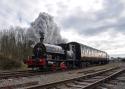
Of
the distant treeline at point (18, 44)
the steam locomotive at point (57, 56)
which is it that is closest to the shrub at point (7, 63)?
the distant treeline at point (18, 44)

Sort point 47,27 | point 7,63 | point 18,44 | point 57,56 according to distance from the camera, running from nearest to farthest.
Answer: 1. point 57,56
2. point 7,63
3. point 18,44
4. point 47,27

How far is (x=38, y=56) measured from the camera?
20.8 metres

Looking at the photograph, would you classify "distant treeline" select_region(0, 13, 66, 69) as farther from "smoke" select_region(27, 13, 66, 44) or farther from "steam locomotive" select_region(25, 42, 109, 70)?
"steam locomotive" select_region(25, 42, 109, 70)

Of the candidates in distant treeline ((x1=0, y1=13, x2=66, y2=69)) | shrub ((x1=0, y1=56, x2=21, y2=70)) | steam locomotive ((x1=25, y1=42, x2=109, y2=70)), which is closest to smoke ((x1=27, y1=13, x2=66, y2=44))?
distant treeline ((x1=0, y1=13, x2=66, y2=69))

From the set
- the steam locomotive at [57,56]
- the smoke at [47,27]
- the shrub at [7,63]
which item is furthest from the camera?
the smoke at [47,27]

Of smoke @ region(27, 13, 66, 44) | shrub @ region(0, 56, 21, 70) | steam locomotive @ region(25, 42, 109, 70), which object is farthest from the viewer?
smoke @ region(27, 13, 66, 44)

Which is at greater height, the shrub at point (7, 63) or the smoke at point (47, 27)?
the smoke at point (47, 27)

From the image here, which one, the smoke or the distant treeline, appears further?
the smoke

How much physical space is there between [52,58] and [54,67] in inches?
46.8

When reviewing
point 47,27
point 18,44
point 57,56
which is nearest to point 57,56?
point 57,56

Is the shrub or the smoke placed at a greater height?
the smoke

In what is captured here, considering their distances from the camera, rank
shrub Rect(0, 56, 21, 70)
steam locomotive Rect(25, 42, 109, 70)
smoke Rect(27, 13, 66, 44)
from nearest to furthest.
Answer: steam locomotive Rect(25, 42, 109, 70) < shrub Rect(0, 56, 21, 70) < smoke Rect(27, 13, 66, 44)

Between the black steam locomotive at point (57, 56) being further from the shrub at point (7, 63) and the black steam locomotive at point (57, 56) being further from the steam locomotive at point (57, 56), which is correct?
the shrub at point (7, 63)

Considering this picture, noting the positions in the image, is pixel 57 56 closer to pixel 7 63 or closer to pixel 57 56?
pixel 57 56
